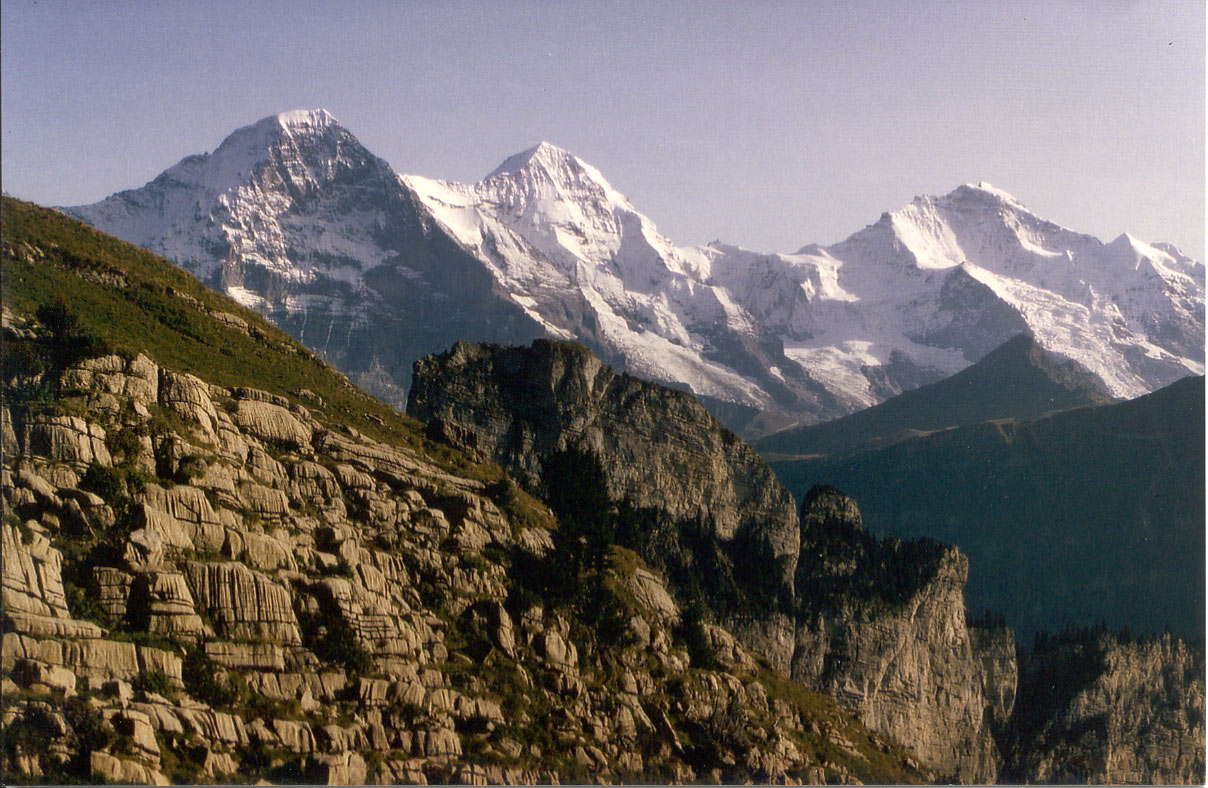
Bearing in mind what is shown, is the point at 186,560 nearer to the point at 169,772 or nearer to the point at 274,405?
the point at 169,772

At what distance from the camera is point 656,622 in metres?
100

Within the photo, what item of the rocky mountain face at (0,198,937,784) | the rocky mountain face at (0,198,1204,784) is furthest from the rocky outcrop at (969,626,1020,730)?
the rocky mountain face at (0,198,937,784)

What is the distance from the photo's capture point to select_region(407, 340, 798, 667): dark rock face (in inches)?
4943

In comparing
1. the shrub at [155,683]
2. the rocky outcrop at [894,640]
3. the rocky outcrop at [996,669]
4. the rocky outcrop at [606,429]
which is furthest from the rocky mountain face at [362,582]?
the rocky outcrop at [996,669]

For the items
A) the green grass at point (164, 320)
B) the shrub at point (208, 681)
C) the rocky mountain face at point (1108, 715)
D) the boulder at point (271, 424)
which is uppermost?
the green grass at point (164, 320)

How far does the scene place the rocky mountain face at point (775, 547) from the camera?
12712 cm

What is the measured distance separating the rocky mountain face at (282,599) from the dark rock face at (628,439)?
59.7 ft

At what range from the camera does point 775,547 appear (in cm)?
14175

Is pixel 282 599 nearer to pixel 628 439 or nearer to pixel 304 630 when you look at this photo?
pixel 304 630

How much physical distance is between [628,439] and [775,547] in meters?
18.5

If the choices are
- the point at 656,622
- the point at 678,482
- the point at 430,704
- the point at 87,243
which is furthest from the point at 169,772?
the point at 678,482

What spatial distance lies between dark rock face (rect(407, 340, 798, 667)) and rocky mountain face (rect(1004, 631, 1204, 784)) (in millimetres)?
35645

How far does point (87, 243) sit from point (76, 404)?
3901 centimetres

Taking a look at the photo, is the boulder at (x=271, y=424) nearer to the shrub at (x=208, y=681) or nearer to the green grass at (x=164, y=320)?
the green grass at (x=164, y=320)
